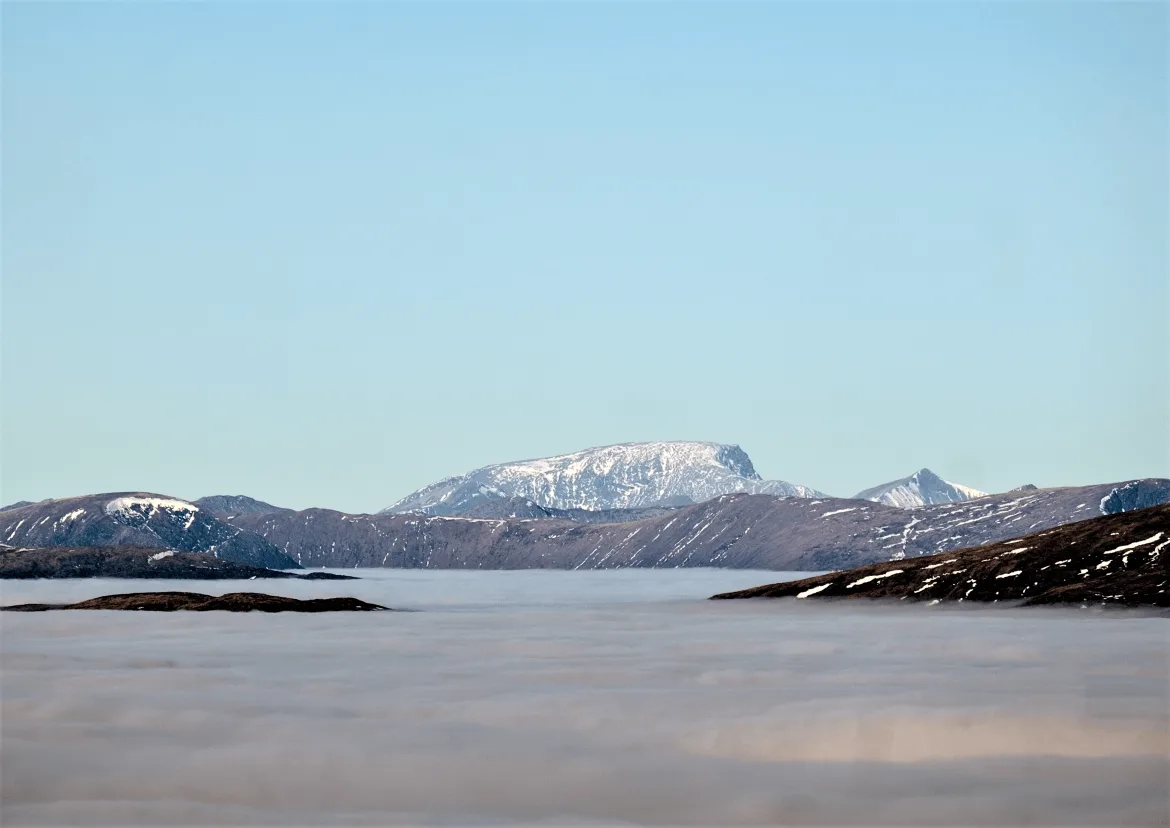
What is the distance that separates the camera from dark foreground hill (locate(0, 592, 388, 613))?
590ft

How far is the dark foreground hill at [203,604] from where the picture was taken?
590 ft

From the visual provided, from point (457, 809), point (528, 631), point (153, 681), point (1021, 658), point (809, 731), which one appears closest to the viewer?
point (457, 809)

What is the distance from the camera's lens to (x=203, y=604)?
18338cm

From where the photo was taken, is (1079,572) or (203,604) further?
(203,604)

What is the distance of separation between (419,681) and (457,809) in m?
40.6

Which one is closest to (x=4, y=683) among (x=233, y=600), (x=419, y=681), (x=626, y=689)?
(x=419, y=681)

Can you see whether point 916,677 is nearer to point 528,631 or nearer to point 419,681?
point 419,681

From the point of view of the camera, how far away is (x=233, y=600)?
189250mm

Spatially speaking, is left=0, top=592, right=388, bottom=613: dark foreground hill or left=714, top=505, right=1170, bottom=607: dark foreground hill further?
left=0, top=592, right=388, bottom=613: dark foreground hill

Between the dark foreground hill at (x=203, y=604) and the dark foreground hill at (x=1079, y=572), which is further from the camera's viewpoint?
the dark foreground hill at (x=203, y=604)

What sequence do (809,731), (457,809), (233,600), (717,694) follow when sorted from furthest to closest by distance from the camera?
(233,600)
(717,694)
(809,731)
(457,809)

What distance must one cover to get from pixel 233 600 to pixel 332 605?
12158 millimetres

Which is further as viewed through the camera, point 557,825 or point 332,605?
point 332,605

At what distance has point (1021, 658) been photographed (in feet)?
335
